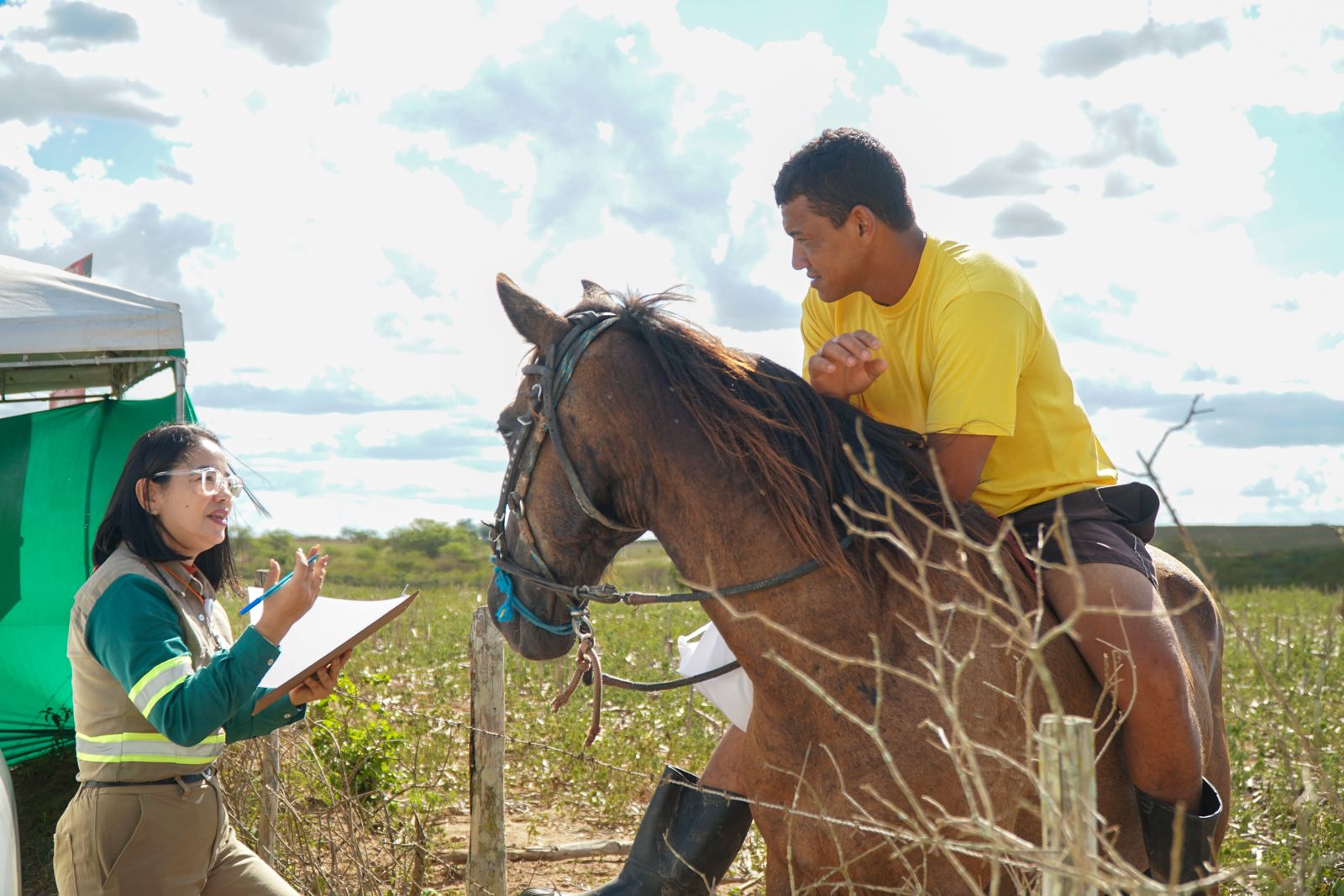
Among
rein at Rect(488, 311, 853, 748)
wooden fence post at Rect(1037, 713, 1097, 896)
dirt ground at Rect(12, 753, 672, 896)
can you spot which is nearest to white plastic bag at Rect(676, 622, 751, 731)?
rein at Rect(488, 311, 853, 748)

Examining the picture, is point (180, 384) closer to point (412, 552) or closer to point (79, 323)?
point (79, 323)

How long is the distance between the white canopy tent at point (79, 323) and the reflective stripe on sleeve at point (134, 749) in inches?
116

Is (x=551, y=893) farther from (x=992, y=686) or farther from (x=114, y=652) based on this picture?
(x=992, y=686)

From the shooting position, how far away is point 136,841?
122 inches

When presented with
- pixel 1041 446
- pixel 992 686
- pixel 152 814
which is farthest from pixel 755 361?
pixel 152 814

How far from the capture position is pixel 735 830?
361cm

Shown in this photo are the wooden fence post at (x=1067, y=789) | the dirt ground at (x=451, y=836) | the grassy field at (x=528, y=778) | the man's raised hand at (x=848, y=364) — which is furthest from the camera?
the dirt ground at (x=451, y=836)

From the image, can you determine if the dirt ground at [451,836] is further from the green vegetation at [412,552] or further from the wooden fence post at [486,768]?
the green vegetation at [412,552]

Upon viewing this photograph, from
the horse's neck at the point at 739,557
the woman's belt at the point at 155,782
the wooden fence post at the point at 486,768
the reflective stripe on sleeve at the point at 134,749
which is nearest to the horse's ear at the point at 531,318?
Result: the horse's neck at the point at 739,557

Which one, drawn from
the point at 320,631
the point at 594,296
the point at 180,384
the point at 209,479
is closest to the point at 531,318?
the point at 594,296

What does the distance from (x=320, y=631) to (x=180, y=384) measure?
2808 mm

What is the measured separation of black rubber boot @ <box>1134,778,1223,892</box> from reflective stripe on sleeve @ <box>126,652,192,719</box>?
2654 mm

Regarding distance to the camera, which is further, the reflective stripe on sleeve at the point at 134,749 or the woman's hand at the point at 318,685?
the woman's hand at the point at 318,685

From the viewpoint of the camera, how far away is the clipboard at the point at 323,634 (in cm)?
331
